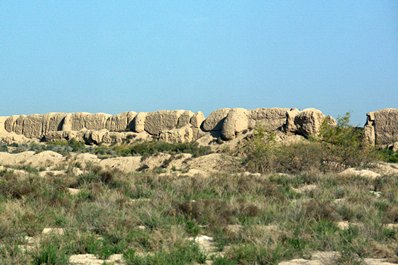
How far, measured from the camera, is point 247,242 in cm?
843

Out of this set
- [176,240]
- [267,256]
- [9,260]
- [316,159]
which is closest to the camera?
[9,260]

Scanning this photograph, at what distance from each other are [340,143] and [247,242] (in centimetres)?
2463

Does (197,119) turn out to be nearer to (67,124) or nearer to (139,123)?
(139,123)

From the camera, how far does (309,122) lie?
45.6m

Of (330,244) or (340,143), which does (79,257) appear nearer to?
(330,244)

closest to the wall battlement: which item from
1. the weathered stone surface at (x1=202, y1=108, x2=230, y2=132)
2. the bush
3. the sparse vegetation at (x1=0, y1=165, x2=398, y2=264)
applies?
the weathered stone surface at (x1=202, y1=108, x2=230, y2=132)

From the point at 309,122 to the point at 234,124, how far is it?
6880mm

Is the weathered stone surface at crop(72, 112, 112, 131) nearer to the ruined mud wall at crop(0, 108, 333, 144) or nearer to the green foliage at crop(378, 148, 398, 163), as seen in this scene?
the ruined mud wall at crop(0, 108, 333, 144)

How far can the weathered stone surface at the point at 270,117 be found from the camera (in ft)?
160

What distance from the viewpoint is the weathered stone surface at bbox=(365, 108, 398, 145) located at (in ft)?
141

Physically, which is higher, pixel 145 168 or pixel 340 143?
pixel 340 143

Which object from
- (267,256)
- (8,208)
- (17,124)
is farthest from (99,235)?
(17,124)

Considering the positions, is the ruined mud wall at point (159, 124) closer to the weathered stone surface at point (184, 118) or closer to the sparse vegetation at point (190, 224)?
the weathered stone surface at point (184, 118)

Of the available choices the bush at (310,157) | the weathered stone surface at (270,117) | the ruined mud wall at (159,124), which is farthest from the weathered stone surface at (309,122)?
the bush at (310,157)
